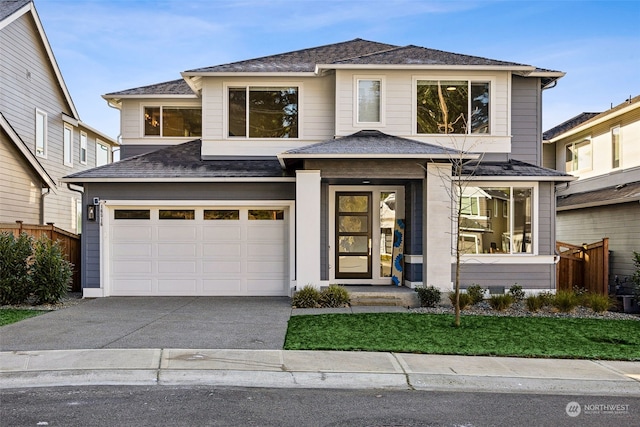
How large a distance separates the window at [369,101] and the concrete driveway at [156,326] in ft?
17.0

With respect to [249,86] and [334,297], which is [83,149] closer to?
[249,86]

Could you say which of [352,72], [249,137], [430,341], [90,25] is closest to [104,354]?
[430,341]

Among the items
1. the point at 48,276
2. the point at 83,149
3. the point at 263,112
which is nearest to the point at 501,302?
the point at 263,112

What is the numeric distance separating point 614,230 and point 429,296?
7182 millimetres

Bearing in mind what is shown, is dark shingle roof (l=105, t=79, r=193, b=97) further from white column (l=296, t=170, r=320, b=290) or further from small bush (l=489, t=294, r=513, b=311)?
small bush (l=489, t=294, r=513, b=311)

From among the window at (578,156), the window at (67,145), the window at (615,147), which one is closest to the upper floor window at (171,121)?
the window at (67,145)

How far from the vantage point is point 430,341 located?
28.6 ft

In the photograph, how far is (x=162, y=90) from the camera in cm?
1678

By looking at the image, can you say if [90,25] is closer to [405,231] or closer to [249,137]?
[249,137]

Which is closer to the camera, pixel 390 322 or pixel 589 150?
pixel 390 322

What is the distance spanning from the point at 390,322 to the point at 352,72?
272 inches

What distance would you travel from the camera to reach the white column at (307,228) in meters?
12.5

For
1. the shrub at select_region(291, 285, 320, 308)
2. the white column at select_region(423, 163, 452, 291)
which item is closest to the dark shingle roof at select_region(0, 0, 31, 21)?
the shrub at select_region(291, 285, 320, 308)

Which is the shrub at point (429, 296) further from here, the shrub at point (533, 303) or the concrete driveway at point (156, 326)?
the concrete driveway at point (156, 326)
